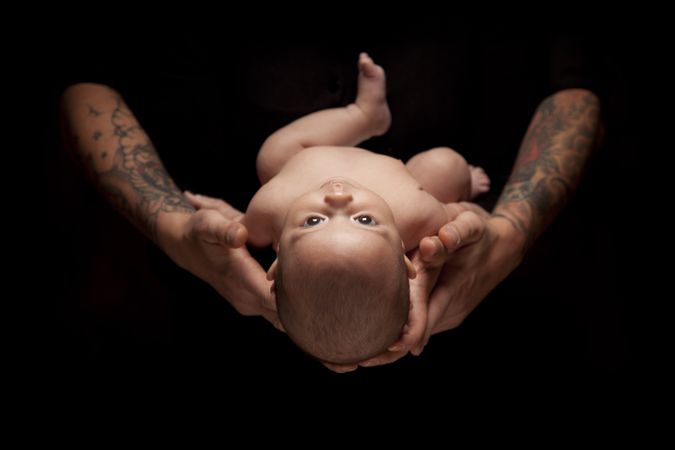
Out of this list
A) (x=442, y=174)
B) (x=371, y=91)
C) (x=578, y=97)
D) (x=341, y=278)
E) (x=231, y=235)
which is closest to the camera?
(x=341, y=278)

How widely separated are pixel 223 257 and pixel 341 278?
31 cm

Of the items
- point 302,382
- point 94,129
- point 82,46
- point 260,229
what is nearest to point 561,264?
point 302,382

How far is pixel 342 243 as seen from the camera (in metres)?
0.64

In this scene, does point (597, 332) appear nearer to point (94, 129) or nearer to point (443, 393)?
point (443, 393)

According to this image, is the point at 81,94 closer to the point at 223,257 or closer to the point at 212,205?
the point at 212,205

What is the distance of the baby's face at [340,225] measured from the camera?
64 cm

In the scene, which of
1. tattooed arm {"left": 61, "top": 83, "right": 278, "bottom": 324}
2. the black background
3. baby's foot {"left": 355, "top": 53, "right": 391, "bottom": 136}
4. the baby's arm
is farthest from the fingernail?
baby's foot {"left": 355, "top": 53, "right": 391, "bottom": 136}

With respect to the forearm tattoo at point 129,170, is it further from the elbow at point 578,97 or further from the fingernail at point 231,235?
the elbow at point 578,97

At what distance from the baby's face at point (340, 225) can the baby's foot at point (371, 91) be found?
0.37 m

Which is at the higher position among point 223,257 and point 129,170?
point 129,170

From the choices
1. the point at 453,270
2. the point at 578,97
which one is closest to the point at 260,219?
the point at 453,270

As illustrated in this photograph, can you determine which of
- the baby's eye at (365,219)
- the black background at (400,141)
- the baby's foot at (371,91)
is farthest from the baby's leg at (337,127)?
the baby's eye at (365,219)

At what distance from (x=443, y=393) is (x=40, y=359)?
1.01 metres

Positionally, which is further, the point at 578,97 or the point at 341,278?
the point at 578,97
